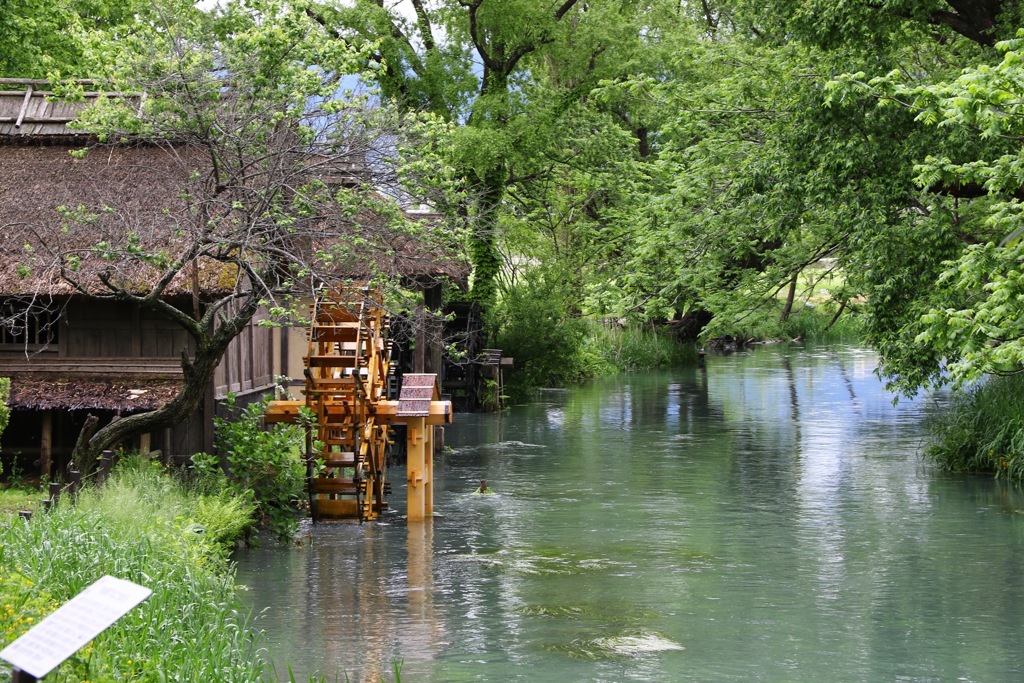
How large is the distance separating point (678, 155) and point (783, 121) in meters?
3.72

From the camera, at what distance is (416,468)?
16.9 metres

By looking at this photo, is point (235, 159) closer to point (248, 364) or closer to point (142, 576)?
point (248, 364)

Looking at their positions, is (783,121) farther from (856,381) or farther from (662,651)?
(856,381)

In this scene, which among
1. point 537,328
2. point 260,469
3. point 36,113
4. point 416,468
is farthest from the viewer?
point 537,328

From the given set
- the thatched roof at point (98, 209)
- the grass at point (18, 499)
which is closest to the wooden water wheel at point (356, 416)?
the thatched roof at point (98, 209)

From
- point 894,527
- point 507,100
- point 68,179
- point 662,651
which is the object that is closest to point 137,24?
point 68,179

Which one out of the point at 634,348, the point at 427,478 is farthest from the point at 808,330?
the point at 427,478

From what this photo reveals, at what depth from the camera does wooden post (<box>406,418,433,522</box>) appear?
16844mm

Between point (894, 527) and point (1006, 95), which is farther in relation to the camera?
point (894, 527)

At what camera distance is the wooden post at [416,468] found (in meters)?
16.8

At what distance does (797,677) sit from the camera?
10.3 m

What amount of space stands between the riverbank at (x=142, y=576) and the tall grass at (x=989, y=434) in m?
12.2

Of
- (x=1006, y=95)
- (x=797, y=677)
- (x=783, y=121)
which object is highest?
(x=783, y=121)

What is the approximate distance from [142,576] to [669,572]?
6349mm
